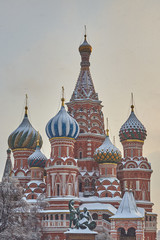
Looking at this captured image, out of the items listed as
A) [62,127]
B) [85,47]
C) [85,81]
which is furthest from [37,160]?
[85,47]

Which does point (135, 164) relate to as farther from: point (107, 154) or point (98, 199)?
point (98, 199)

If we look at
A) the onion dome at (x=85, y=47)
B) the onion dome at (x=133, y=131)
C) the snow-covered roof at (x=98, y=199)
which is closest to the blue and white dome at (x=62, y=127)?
the snow-covered roof at (x=98, y=199)

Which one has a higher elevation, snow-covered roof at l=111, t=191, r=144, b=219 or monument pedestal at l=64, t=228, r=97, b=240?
snow-covered roof at l=111, t=191, r=144, b=219

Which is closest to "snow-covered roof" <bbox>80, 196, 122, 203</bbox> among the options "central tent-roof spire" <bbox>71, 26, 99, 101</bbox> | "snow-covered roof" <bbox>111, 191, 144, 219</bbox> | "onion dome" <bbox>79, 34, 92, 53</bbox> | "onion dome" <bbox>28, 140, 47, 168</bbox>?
"snow-covered roof" <bbox>111, 191, 144, 219</bbox>

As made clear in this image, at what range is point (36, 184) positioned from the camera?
150ft

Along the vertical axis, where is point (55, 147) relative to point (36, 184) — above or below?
above

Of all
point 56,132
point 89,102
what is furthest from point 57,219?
point 89,102

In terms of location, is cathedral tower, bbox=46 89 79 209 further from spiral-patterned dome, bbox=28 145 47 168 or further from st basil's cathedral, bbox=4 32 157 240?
spiral-patterned dome, bbox=28 145 47 168

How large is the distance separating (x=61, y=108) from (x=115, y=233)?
1215 cm

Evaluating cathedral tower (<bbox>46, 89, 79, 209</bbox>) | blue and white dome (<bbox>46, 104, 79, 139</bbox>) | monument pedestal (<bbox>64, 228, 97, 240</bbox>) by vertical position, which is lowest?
monument pedestal (<bbox>64, 228, 97, 240</bbox>)

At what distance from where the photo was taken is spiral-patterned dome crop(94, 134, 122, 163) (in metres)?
44.5

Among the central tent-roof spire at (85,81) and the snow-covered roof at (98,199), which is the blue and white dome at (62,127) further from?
the central tent-roof spire at (85,81)

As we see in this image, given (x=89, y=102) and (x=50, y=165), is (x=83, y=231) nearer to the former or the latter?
(x=50, y=165)

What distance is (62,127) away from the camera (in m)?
43.5
